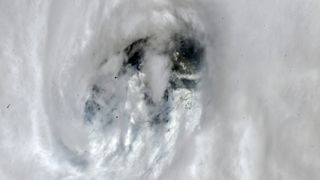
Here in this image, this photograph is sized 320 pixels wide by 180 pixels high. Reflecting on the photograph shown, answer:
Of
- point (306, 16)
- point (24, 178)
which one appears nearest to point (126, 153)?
point (24, 178)

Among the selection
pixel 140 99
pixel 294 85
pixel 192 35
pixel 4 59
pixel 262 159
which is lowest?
pixel 262 159

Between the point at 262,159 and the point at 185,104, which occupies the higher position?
the point at 185,104

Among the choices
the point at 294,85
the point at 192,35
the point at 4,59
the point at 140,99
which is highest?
the point at 4,59

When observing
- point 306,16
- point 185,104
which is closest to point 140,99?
point 185,104

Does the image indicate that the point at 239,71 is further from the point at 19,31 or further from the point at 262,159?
the point at 19,31

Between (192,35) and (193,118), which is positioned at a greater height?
(192,35)

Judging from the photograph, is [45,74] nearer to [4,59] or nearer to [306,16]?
[4,59]

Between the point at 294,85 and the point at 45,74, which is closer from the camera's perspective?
the point at 294,85

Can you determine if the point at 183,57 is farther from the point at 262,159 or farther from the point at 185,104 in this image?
the point at 262,159

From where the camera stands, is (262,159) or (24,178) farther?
(24,178)
